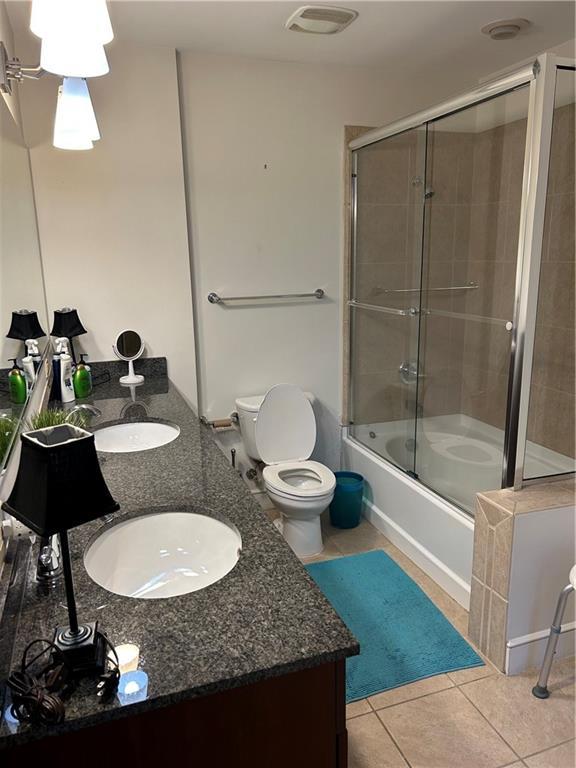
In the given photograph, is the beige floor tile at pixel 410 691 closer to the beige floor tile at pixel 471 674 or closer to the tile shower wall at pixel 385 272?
the beige floor tile at pixel 471 674

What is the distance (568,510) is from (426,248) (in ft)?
5.37

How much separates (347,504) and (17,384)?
196 cm

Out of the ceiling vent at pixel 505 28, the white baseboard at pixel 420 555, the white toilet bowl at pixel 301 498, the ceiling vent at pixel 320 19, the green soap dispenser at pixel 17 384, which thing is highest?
the ceiling vent at pixel 505 28

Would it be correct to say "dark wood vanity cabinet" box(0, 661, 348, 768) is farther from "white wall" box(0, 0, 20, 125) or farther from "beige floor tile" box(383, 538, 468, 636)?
"white wall" box(0, 0, 20, 125)

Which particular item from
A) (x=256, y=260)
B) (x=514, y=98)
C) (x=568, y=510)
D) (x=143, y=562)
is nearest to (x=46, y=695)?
(x=143, y=562)

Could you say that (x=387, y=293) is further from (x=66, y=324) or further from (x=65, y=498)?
(x=65, y=498)

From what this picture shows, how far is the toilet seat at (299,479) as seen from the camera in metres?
2.68

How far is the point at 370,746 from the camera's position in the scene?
1.73m

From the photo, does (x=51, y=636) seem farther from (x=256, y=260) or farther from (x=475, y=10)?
(x=475, y=10)

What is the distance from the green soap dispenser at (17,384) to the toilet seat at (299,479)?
1411 millimetres

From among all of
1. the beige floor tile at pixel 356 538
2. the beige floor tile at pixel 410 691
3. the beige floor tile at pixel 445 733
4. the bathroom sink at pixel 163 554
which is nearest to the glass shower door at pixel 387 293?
the beige floor tile at pixel 356 538

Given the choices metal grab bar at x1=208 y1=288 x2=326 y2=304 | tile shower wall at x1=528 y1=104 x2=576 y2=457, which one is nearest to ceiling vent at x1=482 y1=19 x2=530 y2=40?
tile shower wall at x1=528 y1=104 x2=576 y2=457

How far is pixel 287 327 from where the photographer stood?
3174mm

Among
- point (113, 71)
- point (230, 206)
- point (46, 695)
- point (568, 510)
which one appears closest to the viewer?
point (46, 695)
